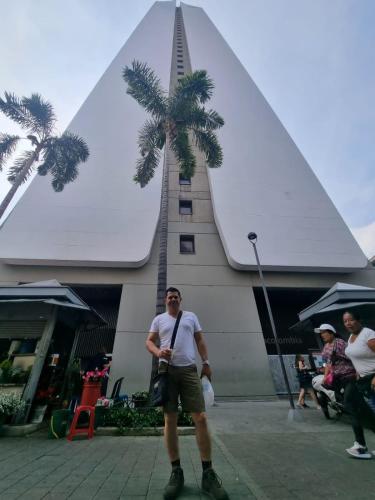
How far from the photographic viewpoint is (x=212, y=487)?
6.81ft

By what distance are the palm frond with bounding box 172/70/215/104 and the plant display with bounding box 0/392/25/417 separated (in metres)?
13.1

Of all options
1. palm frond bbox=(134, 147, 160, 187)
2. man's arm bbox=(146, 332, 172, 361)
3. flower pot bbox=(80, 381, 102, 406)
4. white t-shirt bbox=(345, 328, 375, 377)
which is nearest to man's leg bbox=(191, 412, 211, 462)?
man's arm bbox=(146, 332, 172, 361)

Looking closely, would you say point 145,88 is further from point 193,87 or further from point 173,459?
point 173,459

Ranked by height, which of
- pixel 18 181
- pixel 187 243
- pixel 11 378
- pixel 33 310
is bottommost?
pixel 11 378

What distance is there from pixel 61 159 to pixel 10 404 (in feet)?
38.9

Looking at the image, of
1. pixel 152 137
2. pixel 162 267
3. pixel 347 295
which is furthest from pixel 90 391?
pixel 152 137

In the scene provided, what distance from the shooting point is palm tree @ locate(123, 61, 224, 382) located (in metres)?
11.2

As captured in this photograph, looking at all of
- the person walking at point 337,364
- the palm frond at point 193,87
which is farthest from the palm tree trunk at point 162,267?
the person walking at point 337,364

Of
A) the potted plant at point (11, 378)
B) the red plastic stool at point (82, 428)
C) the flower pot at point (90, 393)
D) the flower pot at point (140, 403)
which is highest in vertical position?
the potted plant at point (11, 378)

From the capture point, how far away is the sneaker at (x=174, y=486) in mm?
2061

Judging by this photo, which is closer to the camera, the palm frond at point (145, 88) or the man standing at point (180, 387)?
the man standing at point (180, 387)

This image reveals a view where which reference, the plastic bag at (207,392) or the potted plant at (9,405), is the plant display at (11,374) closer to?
the potted plant at (9,405)

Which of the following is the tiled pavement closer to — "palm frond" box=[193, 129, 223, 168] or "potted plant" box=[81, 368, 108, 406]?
"potted plant" box=[81, 368, 108, 406]

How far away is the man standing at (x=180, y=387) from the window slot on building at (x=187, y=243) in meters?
11.2
